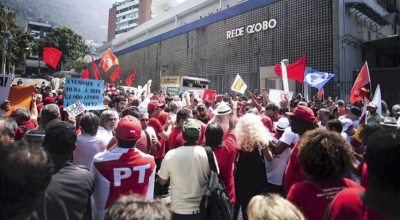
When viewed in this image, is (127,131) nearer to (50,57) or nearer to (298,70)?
(298,70)

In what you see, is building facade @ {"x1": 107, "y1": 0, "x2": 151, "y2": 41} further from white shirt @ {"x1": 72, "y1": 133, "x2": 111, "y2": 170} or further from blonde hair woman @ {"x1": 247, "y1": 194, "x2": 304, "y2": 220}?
blonde hair woman @ {"x1": 247, "y1": 194, "x2": 304, "y2": 220}

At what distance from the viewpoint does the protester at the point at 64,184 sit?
1.85m

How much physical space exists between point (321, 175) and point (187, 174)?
4.33 feet

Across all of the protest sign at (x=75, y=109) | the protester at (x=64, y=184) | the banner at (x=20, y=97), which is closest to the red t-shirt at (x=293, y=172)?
the protester at (x=64, y=184)

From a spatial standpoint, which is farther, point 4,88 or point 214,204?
point 4,88

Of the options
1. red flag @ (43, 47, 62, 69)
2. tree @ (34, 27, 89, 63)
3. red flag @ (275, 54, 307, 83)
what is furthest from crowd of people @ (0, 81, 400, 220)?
tree @ (34, 27, 89, 63)

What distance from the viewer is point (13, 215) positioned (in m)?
1.29

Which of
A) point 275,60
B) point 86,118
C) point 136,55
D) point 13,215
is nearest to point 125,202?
point 13,215

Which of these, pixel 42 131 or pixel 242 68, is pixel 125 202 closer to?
pixel 42 131

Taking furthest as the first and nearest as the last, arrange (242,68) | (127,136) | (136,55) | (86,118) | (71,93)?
(136,55), (242,68), (71,93), (86,118), (127,136)

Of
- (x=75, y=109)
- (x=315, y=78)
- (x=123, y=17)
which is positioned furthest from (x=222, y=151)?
(x=123, y=17)

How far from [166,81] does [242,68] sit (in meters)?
6.64

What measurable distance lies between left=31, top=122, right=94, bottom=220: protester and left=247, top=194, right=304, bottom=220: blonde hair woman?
1.37 m

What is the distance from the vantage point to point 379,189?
4.43 ft
